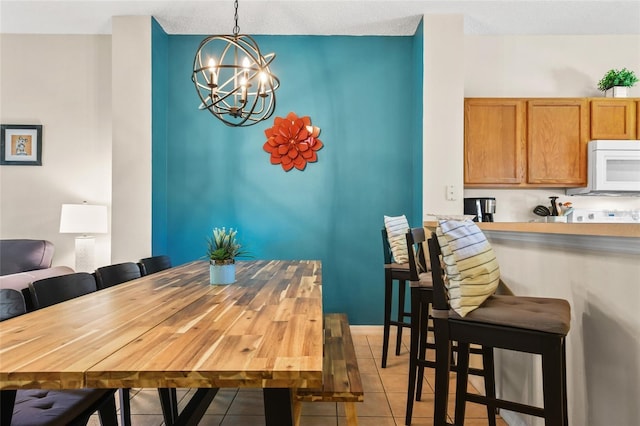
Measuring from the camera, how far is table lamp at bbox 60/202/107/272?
3.37 m

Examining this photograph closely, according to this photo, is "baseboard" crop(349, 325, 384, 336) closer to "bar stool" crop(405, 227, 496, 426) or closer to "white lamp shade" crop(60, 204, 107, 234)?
"bar stool" crop(405, 227, 496, 426)

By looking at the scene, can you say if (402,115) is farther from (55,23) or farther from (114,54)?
(55,23)

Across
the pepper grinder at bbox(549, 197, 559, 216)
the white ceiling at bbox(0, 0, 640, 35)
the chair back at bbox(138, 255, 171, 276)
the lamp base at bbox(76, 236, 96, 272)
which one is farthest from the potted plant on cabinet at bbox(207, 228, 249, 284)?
the pepper grinder at bbox(549, 197, 559, 216)

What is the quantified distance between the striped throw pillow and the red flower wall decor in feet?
8.24

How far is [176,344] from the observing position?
3.14 feet

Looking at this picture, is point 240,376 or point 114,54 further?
point 114,54

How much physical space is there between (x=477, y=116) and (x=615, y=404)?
2956 mm

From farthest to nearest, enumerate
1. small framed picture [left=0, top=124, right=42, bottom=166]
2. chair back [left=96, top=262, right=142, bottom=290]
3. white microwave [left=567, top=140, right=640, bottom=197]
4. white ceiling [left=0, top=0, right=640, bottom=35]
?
small framed picture [left=0, top=124, right=42, bottom=166], white microwave [left=567, top=140, right=640, bottom=197], white ceiling [left=0, top=0, right=640, bottom=35], chair back [left=96, top=262, right=142, bottom=290]

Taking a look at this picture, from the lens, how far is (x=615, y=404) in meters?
1.33

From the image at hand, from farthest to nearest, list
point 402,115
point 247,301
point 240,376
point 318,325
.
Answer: point 402,115, point 247,301, point 318,325, point 240,376

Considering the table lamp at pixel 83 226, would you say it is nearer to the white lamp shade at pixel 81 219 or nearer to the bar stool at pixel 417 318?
the white lamp shade at pixel 81 219

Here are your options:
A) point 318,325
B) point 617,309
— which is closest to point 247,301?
point 318,325

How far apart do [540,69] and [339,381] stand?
12.9 ft

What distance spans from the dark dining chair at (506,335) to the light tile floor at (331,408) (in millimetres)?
765
